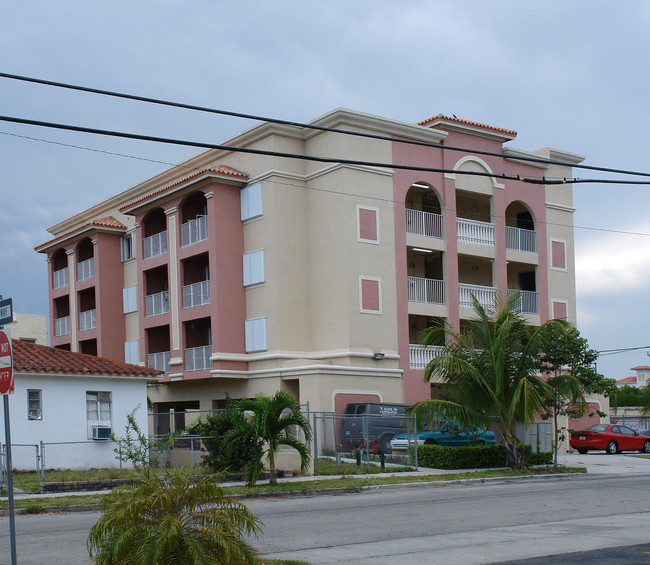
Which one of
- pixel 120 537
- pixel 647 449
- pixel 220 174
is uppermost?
pixel 220 174

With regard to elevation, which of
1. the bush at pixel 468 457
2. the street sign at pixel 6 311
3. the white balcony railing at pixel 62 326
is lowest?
the bush at pixel 468 457

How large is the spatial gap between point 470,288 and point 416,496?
19.4 metres

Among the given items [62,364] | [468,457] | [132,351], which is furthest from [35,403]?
[132,351]

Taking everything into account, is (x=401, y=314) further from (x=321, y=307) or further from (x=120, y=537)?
(x=120, y=537)

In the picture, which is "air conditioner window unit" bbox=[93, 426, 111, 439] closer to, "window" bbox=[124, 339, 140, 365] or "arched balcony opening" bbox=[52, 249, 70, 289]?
"window" bbox=[124, 339, 140, 365]

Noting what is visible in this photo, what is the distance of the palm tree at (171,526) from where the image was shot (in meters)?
7.83

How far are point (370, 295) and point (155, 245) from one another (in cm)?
1140

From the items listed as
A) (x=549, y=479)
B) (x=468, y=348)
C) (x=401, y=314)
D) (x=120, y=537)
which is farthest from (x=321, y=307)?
(x=120, y=537)

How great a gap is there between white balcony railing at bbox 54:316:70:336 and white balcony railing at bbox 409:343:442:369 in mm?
19904

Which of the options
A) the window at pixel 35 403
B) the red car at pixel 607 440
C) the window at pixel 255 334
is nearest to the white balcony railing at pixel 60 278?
the window at pixel 255 334

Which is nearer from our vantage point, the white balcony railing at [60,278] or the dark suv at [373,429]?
the dark suv at [373,429]

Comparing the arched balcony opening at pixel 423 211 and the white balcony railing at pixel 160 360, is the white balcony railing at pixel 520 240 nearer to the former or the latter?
the arched balcony opening at pixel 423 211

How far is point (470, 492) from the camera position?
820 inches

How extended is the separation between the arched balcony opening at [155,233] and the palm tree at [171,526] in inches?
1247
